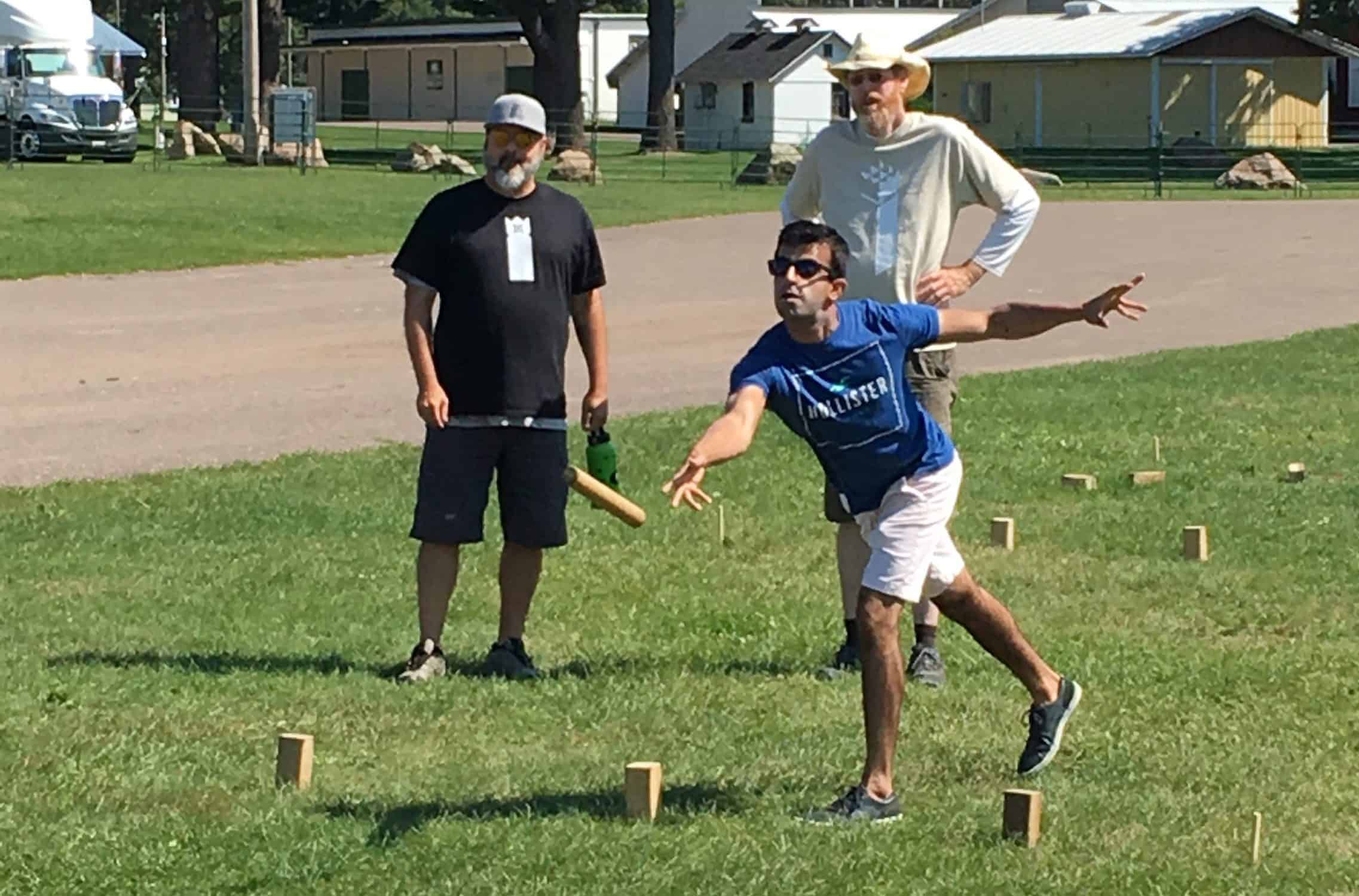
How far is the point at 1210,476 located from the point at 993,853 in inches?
264

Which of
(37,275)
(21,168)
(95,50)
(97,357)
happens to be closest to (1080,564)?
(97,357)

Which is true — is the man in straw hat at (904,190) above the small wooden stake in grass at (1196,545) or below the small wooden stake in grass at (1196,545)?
above

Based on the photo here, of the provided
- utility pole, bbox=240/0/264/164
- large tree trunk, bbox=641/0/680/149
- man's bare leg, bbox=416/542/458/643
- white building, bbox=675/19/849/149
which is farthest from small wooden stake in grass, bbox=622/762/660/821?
white building, bbox=675/19/849/149

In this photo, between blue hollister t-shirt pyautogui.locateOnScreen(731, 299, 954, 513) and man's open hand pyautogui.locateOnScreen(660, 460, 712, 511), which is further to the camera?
blue hollister t-shirt pyautogui.locateOnScreen(731, 299, 954, 513)

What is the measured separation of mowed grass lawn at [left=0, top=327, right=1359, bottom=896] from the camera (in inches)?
230

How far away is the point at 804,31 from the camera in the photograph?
267 feet

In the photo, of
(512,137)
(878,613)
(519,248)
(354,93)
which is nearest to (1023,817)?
(878,613)

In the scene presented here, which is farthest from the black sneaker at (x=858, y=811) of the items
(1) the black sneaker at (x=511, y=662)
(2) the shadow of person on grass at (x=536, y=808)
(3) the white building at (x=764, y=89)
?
(3) the white building at (x=764, y=89)

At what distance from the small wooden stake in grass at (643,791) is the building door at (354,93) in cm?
9697

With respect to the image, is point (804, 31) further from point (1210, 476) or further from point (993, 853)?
point (993, 853)

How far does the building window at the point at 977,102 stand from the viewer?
6800 centimetres

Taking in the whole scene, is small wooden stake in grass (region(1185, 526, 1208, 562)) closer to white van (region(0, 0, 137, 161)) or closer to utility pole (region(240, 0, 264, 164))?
utility pole (region(240, 0, 264, 164))

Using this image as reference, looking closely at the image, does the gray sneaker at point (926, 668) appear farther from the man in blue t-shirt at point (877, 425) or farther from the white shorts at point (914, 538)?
the white shorts at point (914, 538)

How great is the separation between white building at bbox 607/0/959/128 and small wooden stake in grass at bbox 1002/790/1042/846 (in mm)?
80251
